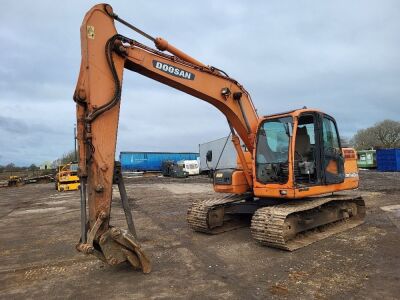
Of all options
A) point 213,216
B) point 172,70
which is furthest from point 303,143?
point 172,70

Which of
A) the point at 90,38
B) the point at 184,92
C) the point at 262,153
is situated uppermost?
the point at 90,38

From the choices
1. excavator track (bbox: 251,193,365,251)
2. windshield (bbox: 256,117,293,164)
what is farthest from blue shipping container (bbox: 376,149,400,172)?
windshield (bbox: 256,117,293,164)

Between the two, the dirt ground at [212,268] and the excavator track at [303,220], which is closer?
the dirt ground at [212,268]

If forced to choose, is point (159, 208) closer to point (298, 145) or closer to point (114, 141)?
point (298, 145)

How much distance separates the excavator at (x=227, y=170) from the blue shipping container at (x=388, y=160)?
26615mm

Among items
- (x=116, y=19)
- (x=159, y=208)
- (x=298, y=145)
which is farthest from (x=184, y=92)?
(x=159, y=208)

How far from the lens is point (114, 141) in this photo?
5832mm

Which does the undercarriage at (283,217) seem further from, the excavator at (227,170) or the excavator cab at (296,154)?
the excavator cab at (296,154)

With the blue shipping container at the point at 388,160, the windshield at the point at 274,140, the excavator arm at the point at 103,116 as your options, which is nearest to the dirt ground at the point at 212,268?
the excavator arm at the point at 103,116

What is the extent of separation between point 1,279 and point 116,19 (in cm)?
458

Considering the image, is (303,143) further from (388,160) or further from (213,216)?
(388,160)

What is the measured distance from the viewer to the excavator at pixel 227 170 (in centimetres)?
557

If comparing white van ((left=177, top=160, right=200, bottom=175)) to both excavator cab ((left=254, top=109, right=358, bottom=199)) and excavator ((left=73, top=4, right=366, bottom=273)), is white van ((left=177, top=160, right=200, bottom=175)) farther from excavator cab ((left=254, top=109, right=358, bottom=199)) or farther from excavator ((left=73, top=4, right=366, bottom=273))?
excavator cab ((left=254, top=109, right=358, bottom=199))

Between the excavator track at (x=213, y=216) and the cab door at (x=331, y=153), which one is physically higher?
the cab door at (x=331, y=153)
